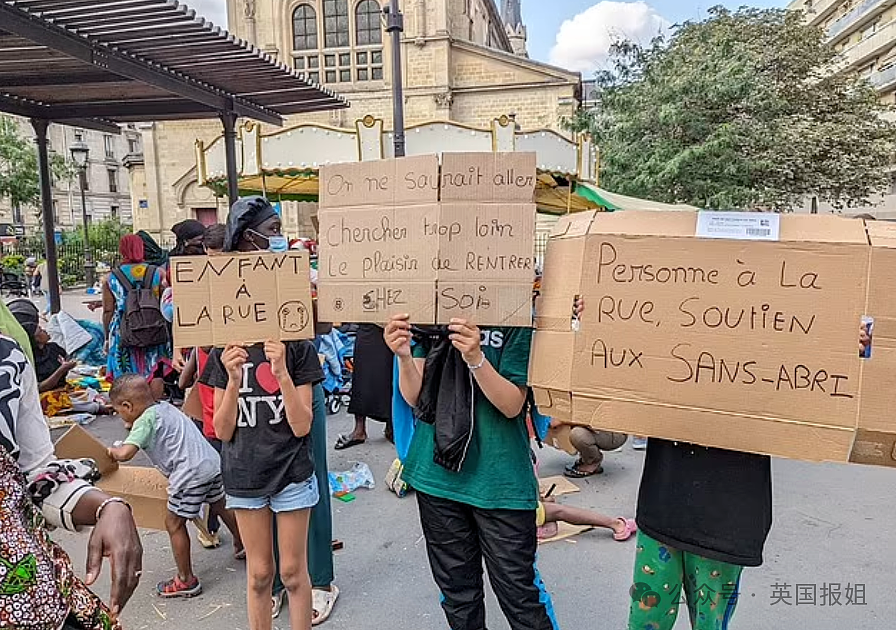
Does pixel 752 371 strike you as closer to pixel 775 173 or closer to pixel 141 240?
pixel 141 240

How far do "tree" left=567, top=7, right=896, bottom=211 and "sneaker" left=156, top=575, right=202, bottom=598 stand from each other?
12880 millimetres

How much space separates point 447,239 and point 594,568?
2403 mm

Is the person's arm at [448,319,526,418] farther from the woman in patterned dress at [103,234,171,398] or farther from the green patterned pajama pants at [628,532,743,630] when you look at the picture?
the woman in patterned dress at [103,234,171,398]

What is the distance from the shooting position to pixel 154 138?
2689 cm

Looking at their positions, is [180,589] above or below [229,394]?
below

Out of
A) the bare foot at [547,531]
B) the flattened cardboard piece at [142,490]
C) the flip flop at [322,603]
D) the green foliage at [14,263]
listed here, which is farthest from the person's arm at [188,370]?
the green foliage at [14,263]

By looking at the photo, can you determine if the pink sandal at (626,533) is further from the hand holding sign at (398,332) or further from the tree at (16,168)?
the tree at (16,168)

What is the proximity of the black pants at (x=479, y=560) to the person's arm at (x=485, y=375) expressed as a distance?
38cm

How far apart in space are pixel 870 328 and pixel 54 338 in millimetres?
8624

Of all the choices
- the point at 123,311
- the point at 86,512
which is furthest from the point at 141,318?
the point at 86,512

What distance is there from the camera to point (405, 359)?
2.27 m

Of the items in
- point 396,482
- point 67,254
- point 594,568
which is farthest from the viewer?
point 67,254

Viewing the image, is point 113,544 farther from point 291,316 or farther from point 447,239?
point 447,239

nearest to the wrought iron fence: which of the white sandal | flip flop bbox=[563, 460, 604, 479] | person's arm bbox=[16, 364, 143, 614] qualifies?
flip flop bbox=[563, 460, 604, 479]
